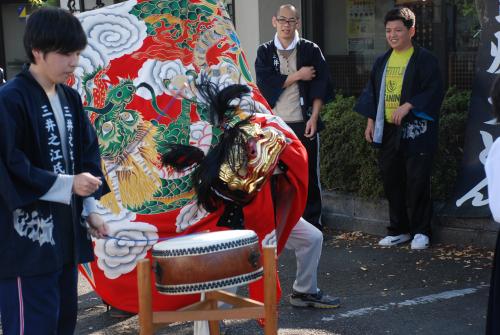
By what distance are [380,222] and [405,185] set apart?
0.50 m

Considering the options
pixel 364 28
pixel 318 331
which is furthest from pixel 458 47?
pixel 318 331

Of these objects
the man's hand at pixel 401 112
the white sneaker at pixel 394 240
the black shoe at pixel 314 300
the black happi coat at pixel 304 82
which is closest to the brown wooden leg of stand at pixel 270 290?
the black shoe at pixel 314 300

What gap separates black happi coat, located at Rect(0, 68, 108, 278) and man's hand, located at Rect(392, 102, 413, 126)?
3519mm

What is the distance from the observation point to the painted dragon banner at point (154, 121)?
4406 mm

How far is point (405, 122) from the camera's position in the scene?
21.1 feet

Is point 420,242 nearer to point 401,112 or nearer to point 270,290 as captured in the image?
point 401,112

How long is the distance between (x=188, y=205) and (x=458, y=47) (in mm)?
4697

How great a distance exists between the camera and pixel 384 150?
660cm

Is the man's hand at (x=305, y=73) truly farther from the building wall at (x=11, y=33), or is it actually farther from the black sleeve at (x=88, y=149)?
the building wall at (x=11, y=33)

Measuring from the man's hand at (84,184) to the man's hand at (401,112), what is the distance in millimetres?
3637

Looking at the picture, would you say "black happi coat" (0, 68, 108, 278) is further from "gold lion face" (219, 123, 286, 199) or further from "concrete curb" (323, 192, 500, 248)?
"concrete curb" (323, 192, 500, 248)

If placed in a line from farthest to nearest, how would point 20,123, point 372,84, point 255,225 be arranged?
point 372,84
point 255,225
point 20,123

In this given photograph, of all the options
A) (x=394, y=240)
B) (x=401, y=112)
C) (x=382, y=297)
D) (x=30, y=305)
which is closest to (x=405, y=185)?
(x=394, y=240)

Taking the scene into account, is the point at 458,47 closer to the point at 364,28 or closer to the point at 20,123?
the point at 364,28
